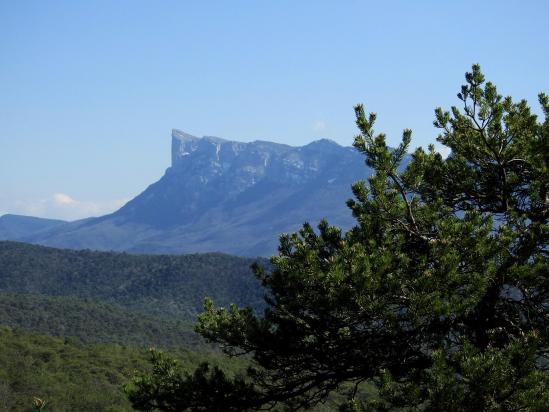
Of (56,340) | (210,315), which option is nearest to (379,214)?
(210,315)

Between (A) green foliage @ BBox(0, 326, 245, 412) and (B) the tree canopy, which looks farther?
(A) green foliage @ BBox(0, 326, 245, 412)

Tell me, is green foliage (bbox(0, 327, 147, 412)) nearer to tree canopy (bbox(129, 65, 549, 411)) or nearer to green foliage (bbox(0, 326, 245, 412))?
green foliage (bbox(0, 326, 245, 412))

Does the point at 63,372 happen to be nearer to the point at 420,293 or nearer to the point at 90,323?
the point at 90,323

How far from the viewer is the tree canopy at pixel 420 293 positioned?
9.87m

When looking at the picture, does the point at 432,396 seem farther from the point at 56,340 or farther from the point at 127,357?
the point at 56,340

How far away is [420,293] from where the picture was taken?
10023 millimetres

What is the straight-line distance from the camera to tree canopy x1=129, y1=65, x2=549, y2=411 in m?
9.87

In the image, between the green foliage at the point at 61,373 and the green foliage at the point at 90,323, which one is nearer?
the green foliage at the point at 61,373

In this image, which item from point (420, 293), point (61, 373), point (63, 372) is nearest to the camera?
point (420, 293)

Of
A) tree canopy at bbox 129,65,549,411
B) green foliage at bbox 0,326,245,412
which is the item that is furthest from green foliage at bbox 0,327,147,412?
tree canopy at bbox 129,65,549,411

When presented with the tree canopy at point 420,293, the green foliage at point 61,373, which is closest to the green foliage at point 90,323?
the green foliage at point 61,373

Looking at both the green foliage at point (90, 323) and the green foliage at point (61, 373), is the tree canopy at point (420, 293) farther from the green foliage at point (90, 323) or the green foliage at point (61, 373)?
the green foliage at point (90, 323)

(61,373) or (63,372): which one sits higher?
(61,373)

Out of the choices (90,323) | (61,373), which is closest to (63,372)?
(61,373)
